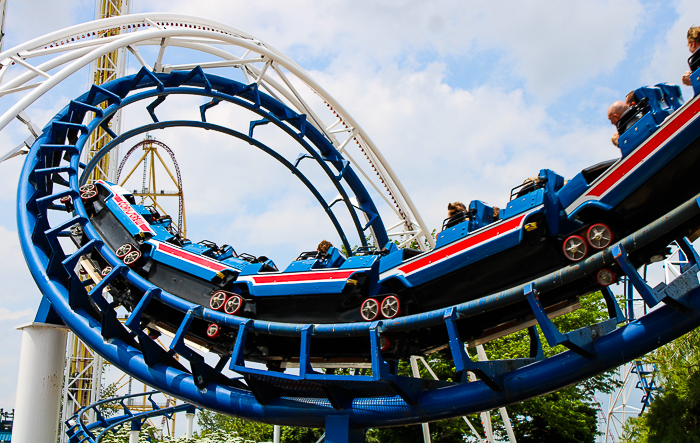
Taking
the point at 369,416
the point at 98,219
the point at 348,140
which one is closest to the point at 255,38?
the point at 348,140

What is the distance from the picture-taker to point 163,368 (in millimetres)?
9023

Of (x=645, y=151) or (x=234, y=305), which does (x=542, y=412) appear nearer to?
(x=234, y=305)

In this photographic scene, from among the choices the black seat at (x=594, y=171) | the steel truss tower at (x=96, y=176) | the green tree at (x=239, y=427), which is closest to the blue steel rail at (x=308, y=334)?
the black seat at (x=594, y=171)

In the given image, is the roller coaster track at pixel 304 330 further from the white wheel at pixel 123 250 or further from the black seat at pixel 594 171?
the black seat at pixel 594 171

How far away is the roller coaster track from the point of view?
6020 millimetres

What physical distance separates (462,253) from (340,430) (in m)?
2.90

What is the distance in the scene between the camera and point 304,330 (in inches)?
305

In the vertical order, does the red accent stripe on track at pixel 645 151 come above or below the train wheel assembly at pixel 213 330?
above

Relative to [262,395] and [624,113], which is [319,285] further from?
[624,113]

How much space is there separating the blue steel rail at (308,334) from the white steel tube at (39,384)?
0.58 metres

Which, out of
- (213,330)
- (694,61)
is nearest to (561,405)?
(213,330)

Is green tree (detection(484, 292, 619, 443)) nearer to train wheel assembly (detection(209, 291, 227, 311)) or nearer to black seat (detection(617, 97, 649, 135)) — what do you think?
train wheel assembly (detection(209, 291, 227, 311))

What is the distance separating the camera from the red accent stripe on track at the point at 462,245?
679 centimetres

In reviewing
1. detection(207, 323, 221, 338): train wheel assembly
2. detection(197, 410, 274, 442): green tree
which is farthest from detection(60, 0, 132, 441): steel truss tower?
detection(207, 323, 221, 338): train wheel assembly
